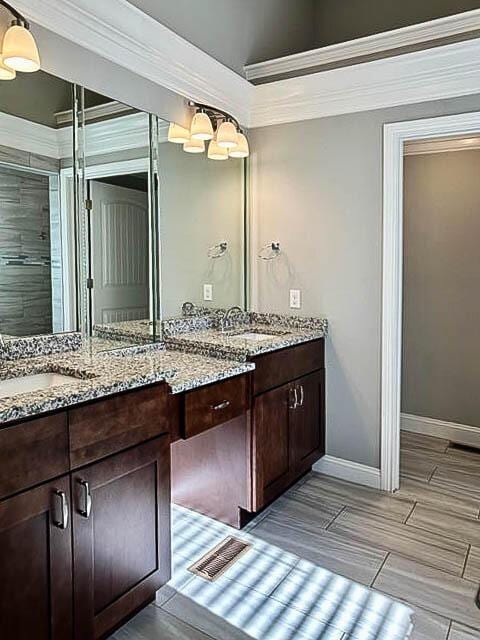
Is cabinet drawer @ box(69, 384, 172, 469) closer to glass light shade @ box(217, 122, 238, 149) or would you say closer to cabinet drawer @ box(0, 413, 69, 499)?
cabinet drawer @ box(0, 413, 69, 499)

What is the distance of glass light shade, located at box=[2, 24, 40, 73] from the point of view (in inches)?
69.6

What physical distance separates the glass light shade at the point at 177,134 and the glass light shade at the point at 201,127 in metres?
0.04

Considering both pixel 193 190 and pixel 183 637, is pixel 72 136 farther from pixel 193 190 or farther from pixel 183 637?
pixel 183 637

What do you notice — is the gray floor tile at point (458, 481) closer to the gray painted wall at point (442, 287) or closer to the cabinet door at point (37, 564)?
the gray painted wall at point (442, 287)

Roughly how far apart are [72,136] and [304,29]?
2.47 meters

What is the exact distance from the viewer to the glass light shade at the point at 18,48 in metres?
1.77

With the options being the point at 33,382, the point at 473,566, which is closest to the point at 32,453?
the point at 33,382

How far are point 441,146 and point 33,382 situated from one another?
3319 millimetres

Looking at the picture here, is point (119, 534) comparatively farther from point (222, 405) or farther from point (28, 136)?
point (28, 136)

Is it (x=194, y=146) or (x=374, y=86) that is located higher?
(x=374, y=86)

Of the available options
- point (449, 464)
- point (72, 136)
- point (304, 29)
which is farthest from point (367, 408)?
point (304, 29)

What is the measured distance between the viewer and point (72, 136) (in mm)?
2223

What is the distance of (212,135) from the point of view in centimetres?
288

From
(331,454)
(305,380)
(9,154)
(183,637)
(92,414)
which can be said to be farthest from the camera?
(331,454)
